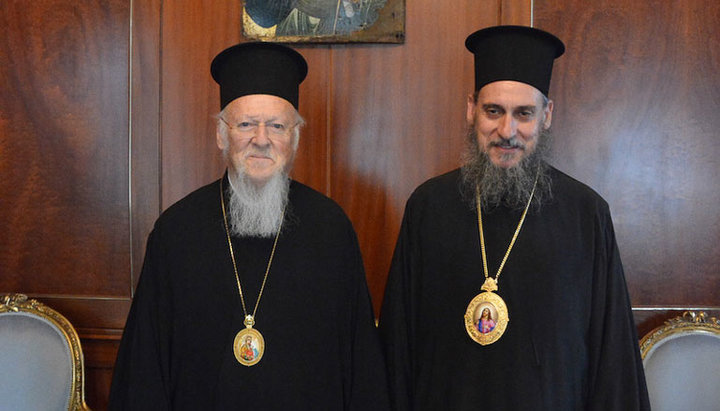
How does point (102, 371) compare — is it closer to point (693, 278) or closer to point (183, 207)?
point (183, 207)

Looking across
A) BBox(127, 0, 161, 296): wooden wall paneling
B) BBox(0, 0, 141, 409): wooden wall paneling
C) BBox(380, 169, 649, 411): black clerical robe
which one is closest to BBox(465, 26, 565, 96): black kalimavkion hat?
BBox(380, 169, 649, 411): black clerical robe

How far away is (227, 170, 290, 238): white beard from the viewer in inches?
98.9

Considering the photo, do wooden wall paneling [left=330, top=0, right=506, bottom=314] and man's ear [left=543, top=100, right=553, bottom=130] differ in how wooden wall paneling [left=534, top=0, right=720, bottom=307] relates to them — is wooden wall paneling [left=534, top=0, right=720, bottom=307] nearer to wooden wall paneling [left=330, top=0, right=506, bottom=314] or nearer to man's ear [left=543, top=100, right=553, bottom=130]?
wooden wall paneling [left=330, top=0, right=506, bottom=314]

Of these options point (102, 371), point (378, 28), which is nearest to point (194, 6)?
point (378, 28)

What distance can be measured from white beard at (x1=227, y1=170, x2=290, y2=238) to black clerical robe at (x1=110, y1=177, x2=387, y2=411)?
5cm

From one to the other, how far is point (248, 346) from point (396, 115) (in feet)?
5.01

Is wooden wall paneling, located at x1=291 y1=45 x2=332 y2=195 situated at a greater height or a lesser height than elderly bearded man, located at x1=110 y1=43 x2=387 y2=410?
greater

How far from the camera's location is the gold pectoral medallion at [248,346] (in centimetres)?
236

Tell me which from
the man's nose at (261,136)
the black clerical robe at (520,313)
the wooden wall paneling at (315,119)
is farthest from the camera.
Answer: the wooden wall paneling at (315,119)

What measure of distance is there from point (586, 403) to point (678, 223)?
1382 mm

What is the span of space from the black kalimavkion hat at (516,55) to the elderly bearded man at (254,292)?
2.65 feet

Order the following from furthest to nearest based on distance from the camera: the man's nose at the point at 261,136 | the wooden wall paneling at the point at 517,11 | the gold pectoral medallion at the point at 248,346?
the wooden wall paneling at the point at 517,11, the man's nose at the point at 261,136, the gold pectoral medallion at the point at 248,346

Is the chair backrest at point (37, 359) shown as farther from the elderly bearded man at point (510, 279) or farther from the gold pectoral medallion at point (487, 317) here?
the gold pectoral medallion at point (487, 317)

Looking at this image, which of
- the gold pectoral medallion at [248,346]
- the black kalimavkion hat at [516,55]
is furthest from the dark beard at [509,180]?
the gold pectoral medallion at [248,346]
